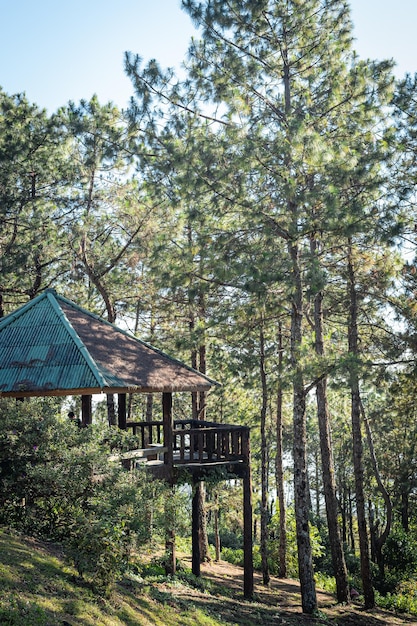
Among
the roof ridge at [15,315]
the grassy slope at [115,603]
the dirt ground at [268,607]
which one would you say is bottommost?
the dirt ground at [268,607]

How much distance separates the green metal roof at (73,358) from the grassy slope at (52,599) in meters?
2.82

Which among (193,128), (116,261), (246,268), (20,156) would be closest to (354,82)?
(193,128)

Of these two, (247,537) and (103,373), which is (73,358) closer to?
(103,373)

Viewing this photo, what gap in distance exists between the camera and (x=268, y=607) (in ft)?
42.1

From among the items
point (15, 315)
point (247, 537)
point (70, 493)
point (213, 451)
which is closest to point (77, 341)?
point (15, 315)

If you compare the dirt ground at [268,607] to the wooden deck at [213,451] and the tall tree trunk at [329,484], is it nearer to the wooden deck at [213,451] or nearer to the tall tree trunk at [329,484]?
the tall tree trunk at [329,484]

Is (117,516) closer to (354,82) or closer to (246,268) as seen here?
(246,268)

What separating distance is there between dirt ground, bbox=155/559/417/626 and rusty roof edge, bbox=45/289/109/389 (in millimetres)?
4254

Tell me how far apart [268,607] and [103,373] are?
7005 mm

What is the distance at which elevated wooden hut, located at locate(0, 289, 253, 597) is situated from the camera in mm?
10164

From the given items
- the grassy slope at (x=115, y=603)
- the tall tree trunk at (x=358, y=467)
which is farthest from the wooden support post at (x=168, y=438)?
the tall tree trunk at (x=358, y=467)

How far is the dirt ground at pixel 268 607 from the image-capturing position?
10906 millimetres

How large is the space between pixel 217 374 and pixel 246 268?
1182 centimetres

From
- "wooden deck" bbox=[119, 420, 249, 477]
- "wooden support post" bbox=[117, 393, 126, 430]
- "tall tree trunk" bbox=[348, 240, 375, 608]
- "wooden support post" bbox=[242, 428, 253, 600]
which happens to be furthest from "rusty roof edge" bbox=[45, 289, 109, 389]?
"tall tree trunk" bbox=[348, 240, 375, 608]
